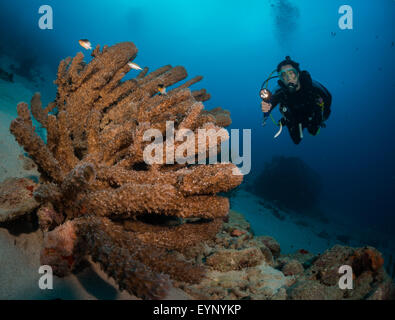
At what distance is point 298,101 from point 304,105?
0.21 meters

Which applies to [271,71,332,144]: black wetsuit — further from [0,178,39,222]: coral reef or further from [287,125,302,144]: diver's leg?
[0,178,39,222]: coral reef

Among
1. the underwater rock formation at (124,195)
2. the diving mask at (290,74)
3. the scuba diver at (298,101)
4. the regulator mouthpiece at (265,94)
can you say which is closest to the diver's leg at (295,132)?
the scuba diver at (298,101)

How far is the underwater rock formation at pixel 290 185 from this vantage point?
65.1 feet

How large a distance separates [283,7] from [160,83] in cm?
6840

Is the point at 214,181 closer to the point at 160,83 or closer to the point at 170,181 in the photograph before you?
the point at 170,181

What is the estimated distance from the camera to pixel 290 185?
2130cm

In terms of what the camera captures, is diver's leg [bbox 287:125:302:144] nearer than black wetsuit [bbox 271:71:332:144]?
No

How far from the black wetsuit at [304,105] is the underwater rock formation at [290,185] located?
14006mm

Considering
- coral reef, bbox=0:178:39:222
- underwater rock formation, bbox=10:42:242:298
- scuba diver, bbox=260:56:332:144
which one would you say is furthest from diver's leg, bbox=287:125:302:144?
coral reef, bbox=0:178:39:222

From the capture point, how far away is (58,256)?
4.62ft

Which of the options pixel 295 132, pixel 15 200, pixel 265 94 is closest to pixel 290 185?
pixel 295 132

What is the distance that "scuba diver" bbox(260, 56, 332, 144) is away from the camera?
220 inches

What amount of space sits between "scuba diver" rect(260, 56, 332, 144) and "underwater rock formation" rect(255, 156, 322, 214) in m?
14.1
